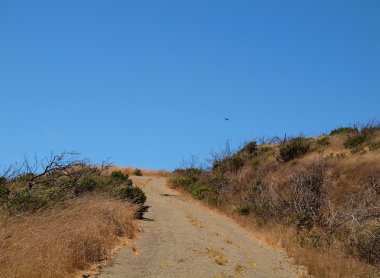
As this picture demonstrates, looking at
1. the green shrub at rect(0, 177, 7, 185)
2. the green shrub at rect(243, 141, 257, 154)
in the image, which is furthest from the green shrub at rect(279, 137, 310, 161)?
the green shrub at rect(0, 177, 7, 185)

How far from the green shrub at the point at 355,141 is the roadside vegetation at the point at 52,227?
2139 cm

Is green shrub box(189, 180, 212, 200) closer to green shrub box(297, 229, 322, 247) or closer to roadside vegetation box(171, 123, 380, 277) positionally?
roadside vegetation box(171, 123, 380, 277)

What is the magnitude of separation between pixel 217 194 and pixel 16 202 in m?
21.5

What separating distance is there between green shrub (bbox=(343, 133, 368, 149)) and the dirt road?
15.4m

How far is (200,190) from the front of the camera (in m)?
32.1

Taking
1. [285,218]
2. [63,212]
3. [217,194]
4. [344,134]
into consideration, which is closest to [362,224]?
[285,218]

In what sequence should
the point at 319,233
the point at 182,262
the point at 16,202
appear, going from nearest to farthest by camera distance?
the point at 16,202 → the point at 182,262 → the point at 319,233

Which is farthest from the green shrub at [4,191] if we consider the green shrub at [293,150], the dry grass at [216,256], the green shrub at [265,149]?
the green shrub at [265,149]

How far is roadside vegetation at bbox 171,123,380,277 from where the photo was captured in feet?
44.7

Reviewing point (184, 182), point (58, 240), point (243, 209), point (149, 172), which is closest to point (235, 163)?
point (184, 182)

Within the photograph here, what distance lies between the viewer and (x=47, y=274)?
8.54 m

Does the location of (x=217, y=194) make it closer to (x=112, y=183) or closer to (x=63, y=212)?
(x=112, y=183)

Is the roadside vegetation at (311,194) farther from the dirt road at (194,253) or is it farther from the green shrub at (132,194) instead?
the green shrub at (132,194)

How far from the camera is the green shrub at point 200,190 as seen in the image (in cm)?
3074
